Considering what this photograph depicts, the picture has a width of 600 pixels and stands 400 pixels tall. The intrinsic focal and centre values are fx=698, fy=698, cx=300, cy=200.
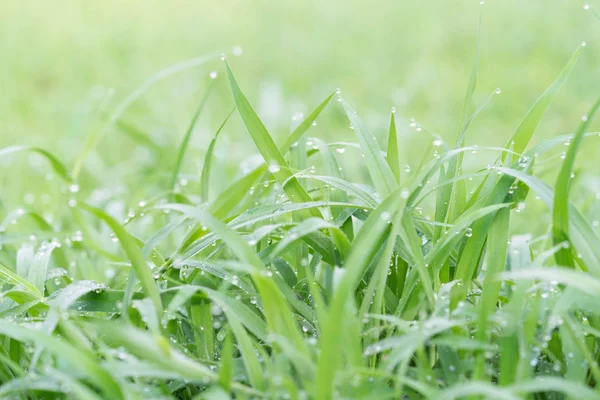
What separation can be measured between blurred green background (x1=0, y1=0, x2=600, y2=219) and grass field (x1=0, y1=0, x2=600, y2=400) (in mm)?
20

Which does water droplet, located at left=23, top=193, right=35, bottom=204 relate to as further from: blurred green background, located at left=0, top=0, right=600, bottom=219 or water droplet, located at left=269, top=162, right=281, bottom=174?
water droplet, located at left=269, top=162, right=281, bottom=174

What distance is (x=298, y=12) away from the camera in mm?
4430

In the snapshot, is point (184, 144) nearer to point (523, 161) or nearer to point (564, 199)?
point (523, 161)

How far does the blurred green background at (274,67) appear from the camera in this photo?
116 inches

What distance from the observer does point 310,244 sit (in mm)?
1148

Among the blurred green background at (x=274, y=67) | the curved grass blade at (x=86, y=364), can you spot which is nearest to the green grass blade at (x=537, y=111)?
the curved grass blade at (x=86, y=364)

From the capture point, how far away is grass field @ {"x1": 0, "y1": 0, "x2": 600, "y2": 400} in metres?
0.90

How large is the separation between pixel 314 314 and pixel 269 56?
9.55 feet

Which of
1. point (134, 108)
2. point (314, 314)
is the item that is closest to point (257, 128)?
point (314, 314)

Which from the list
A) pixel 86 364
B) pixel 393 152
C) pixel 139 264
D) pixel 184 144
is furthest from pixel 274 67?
pixel 86 364

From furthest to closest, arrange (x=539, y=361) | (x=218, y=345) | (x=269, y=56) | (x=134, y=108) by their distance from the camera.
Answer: (x=269, y=56) → (x=134, y=108) → (x=218, y=345) → (x=539, y=361)

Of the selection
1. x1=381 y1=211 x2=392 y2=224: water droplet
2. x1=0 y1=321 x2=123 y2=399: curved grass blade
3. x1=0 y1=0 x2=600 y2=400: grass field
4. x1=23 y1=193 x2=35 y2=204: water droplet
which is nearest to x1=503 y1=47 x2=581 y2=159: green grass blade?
x1=0 y1=0 x2=600 y2=400: grass field

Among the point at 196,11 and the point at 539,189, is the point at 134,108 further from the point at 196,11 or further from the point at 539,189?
the point at 539,189

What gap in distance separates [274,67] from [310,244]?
270 cm
